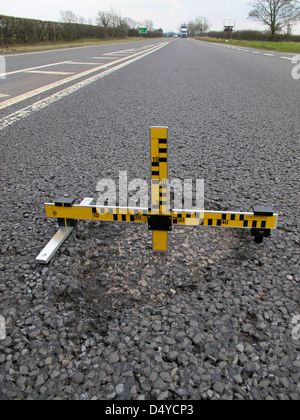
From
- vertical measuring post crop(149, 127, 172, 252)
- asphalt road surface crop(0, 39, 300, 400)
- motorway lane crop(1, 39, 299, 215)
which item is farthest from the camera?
motorway lane crop(1, 39, 299, 215)

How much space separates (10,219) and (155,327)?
135cm

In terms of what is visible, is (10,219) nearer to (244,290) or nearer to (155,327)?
(155,327)

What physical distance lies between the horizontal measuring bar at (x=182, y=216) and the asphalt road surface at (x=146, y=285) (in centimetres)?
16

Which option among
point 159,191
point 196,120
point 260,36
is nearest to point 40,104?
point 196,120

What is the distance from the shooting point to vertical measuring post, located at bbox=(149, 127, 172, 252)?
5.61ft

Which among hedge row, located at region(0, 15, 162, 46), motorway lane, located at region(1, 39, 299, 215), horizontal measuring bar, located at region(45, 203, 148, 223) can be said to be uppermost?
hedge row, located at region(0, 15, 162, 46)

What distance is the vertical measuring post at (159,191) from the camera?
67.4 inches

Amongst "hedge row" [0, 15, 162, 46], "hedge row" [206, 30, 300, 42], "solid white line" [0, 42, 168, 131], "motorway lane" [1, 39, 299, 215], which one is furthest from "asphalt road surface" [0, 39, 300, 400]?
"hedge row" [206, 30, 300, 42]

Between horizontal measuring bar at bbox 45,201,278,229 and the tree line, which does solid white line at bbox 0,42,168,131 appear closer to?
horizontal measuring bar at bbox 45,201,278,229

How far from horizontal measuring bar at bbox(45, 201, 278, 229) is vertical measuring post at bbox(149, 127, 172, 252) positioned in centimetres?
4

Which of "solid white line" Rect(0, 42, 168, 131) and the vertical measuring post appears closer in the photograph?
the vertical measuring post

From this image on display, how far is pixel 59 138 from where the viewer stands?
3.77 m
